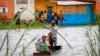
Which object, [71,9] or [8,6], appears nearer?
[71,9]

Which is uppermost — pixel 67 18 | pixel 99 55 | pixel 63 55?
pixel 99 55

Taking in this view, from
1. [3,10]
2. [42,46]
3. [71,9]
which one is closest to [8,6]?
[3,10]

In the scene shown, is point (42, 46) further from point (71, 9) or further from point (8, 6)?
point (8, 6)

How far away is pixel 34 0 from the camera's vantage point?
44.2m

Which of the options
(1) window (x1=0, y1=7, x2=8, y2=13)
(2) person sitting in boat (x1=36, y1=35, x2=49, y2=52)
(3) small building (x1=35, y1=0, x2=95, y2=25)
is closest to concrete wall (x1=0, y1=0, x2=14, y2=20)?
(1) window (x1=0, y1=7, x2=8, y2=13)

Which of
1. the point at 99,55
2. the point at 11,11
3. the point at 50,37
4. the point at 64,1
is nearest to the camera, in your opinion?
the point at 99,55

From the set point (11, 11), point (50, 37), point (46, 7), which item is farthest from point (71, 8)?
point (50, 37)

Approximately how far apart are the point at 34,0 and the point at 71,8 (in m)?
4.34

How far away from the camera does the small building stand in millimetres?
41084

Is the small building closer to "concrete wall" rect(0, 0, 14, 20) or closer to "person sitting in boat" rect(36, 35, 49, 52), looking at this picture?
"concrete wall" rect(0, 0, 14, 20)

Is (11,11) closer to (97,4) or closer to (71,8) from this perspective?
(71,8)

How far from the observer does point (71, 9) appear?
42.8m

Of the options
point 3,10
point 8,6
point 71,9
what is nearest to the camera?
point 71,9

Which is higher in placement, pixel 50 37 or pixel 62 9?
pixel 50 37
